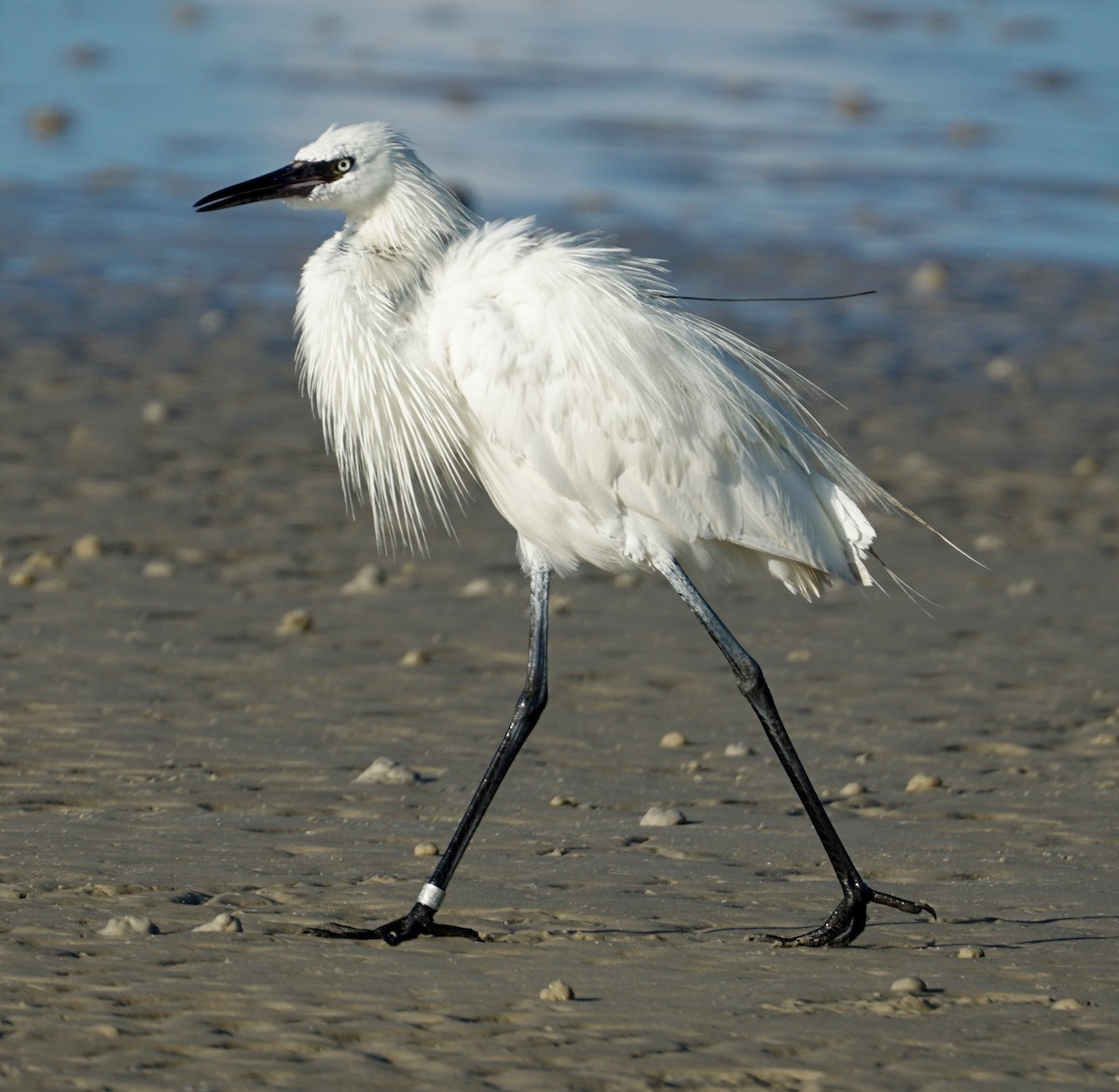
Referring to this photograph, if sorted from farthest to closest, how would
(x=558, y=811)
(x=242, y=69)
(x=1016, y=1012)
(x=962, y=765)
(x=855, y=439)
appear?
(x=242, y=69)
(x=855, y=439)
(x=962, y=765)
(x=558, y=811)
(x=1016, y=1012)

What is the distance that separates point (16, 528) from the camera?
8.62m

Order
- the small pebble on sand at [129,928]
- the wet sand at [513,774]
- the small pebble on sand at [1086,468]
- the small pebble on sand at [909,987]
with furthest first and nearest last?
the small pebble on sand at [1086,468], the small pebble on sand at [129,928], the small pebble on sand at [909,987], the wet sand at [513,774]

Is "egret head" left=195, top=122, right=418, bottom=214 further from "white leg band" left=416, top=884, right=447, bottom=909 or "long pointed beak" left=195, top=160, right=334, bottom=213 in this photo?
"white leg band" left=416, top=884, right=447, bottom=909

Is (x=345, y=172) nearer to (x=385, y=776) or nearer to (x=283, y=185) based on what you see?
(x=283, y=185)

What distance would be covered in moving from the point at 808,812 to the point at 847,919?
318 mm

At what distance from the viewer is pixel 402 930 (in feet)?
16.1

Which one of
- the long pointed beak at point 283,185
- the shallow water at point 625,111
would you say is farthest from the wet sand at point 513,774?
the shallow water at point 625,111

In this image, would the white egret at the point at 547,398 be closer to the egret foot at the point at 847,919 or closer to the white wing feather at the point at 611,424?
the white wing feather at the point at 611,424

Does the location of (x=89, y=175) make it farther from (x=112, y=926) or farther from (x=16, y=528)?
(x=112, y=926)

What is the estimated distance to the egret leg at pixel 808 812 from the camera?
5.01 m

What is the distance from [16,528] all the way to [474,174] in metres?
7.90

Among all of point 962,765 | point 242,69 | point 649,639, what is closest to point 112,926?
point 962,765

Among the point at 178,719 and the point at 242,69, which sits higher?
the point at 242,69

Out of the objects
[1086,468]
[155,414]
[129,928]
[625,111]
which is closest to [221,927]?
[129,928]
